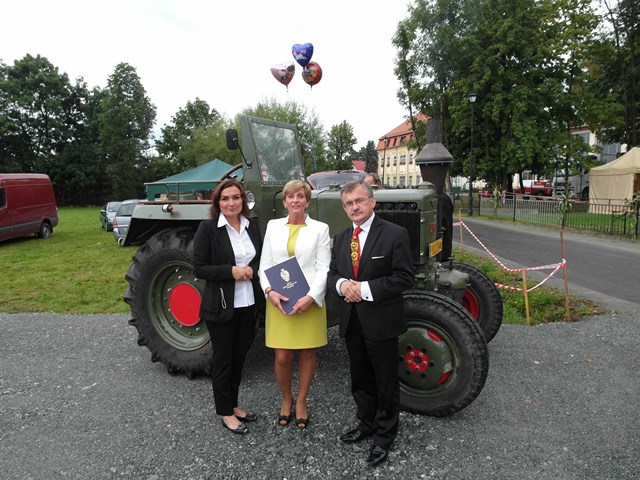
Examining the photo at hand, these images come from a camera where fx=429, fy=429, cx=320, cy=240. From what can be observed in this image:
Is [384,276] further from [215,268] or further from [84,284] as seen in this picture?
[84,284]

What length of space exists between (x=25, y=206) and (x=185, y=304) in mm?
14350

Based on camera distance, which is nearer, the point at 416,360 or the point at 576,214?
the point at 416,360

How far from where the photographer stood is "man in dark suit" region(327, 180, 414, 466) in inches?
98.3

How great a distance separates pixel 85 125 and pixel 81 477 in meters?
49.9

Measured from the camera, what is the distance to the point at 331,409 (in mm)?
3205

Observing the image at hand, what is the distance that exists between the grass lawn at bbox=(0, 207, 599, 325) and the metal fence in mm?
6271

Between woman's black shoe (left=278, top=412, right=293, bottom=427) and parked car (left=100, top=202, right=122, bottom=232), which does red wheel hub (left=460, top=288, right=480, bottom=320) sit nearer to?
woman's black shoe (left=278, top=412, right=293, bottom=427)

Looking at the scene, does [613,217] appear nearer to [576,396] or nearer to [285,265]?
[576,396]

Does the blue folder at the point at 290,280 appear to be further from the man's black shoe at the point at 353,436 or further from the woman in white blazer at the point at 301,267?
the man's black shoe at the point at 353,436

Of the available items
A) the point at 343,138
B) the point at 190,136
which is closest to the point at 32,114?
the point at 190,136

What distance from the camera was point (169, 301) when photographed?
12.9 feet

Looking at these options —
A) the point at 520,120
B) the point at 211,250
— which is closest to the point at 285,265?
the point at 211,250

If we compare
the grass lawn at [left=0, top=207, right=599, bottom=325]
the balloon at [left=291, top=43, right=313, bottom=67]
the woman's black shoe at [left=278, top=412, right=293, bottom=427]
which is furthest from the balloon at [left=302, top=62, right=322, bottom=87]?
the woman's black shoe at [left=278, top=412, right=293, bottom=427]

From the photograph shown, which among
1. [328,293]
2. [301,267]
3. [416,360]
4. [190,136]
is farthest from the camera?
[190,136]
